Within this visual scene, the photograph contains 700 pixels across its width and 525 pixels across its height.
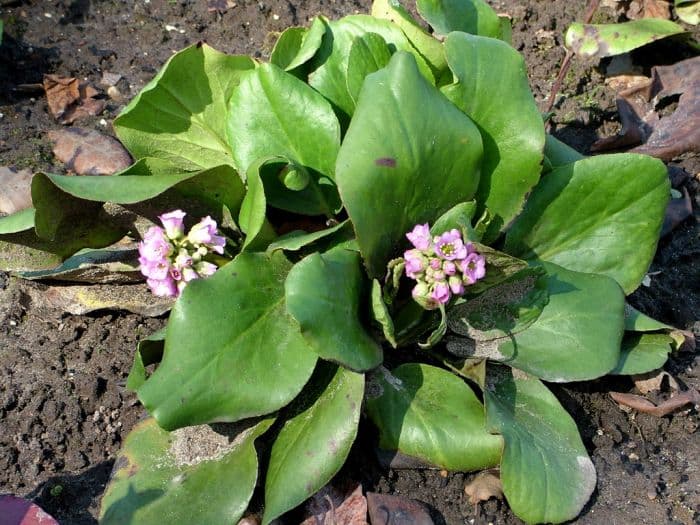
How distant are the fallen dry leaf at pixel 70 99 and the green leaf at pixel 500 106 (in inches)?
65.3

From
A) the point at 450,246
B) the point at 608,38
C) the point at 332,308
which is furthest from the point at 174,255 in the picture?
the point at 608,38

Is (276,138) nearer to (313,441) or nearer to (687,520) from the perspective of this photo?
(313,441)

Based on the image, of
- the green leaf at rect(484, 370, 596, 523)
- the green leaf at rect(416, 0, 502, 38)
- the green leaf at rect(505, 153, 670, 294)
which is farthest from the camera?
the green leaf at rect(416, 0, 502, 38)

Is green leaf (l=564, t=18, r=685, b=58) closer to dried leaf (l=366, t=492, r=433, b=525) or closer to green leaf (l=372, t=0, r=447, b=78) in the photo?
green leaf (l=372, t=0, r=447, b=78)

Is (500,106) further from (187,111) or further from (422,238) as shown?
(187,111)

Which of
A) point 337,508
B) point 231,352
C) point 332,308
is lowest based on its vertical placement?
point 337,508

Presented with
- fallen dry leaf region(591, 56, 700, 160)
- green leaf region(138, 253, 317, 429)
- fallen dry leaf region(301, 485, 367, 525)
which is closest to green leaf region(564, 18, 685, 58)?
fallen dry leaf region(591, 56, 700, 160)

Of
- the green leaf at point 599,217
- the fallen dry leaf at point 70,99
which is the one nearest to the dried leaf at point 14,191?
the fallen dry leaf at point 70,99

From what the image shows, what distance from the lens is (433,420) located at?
1989 millimetres

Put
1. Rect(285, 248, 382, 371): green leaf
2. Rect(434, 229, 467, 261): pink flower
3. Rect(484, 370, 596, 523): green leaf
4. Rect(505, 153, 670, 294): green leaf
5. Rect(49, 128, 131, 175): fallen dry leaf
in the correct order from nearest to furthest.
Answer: Rect(285, 248, 382, 371): green leaf
Rect(434, 229, 467, 261): pink flower
Rect(484, 370, 596, 523): green leaf
Rect(505, 153, 670, 294): green leaf
Rect(49, 128, 131, 175): fallen dry leaf

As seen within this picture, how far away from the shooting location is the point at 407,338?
213 cm

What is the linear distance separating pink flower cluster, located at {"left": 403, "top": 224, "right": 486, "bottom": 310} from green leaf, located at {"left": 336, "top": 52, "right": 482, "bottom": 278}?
14 centimetres

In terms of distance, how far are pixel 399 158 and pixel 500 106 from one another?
403 mm

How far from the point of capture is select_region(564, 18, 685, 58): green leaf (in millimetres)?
3037
